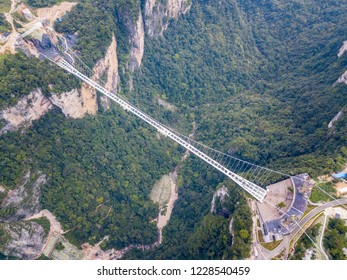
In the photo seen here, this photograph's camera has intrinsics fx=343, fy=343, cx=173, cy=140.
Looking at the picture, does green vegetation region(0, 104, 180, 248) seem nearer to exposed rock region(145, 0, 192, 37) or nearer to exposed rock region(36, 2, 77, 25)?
exposed rock region(36, 2, 77, 25)

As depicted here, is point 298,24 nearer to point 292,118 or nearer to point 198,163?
point 292,118

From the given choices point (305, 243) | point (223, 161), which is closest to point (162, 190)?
point (223, 161)

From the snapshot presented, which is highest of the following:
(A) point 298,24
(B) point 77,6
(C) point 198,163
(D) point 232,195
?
(A) point 298,24

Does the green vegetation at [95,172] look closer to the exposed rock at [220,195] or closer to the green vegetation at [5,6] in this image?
the exposed rock at [220,195]

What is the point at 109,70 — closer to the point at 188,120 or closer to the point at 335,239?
the point at 188,120

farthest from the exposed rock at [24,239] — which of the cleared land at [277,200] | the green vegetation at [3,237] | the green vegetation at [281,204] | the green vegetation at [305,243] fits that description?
the green vegetation at [305,243]

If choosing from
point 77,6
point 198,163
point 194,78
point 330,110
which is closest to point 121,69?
point 77,6

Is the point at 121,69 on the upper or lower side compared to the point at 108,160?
upper
